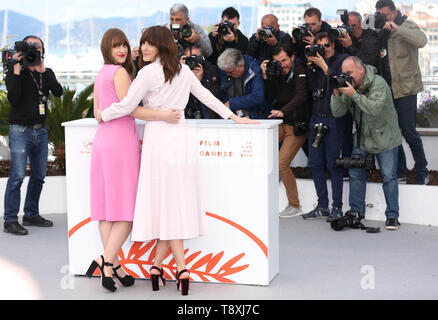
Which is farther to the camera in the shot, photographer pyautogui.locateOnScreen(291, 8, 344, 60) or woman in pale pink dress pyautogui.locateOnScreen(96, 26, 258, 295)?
photographer pyautogui.locateOnScreen(291, 8, 344, 60)

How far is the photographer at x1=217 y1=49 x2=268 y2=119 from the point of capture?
6.98m

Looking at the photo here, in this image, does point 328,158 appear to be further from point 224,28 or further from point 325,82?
point 224,28

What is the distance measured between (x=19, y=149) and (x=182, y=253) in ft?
7.73

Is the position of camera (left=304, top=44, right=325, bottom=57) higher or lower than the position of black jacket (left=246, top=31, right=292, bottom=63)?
lower

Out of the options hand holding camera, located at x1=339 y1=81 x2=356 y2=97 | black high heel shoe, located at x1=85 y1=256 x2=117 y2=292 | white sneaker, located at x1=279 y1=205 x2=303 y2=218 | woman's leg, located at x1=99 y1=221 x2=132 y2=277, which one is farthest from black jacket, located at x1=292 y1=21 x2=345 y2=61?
black high heel shoe, located at x1=85 y1=256 x2=117 y2=292

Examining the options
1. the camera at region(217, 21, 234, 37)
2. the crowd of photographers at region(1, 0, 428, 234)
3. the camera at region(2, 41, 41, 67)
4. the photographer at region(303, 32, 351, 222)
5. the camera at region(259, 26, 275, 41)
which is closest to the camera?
the camera at region(2, 41, 41, 67)

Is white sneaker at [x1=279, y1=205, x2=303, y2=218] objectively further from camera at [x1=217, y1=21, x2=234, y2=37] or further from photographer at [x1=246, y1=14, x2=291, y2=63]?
camera at [x1=217, y1=21, x2=234, y2=37]

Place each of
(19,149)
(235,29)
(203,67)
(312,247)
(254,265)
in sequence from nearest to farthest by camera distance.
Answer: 1. (254,265)
2. (312,247)
3. (19,149)
4. (203,67)
5. (235,29)

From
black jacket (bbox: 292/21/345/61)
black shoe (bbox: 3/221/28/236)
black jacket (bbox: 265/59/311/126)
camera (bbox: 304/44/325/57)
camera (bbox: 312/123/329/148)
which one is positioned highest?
black jacket (bbox: 292/21/345/61)

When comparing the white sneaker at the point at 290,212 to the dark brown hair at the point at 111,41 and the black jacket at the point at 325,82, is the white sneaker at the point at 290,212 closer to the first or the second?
the black jacket at the point at 325,82

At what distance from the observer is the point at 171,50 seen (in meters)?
4.80

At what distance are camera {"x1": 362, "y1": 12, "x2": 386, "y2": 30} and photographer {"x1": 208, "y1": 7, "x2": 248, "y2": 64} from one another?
1.30m
